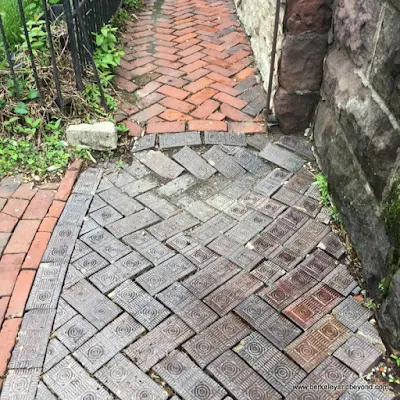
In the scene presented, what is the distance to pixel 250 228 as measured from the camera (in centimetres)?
274

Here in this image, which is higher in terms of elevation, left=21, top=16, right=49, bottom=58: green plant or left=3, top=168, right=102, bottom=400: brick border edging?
left=21, top=16, right=49, bottom=58: green plant

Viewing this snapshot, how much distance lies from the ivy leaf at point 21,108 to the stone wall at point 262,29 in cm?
180

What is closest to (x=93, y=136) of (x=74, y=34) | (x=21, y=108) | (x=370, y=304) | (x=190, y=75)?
(x=21, y=108)

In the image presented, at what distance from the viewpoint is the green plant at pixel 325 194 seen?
2787 mm

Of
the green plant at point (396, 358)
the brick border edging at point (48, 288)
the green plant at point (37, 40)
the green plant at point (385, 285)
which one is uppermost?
the green plant at point (37, 40)

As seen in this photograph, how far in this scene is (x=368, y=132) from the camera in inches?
93.0

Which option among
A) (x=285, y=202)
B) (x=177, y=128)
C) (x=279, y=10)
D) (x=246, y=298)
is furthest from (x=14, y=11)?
(x=246, y=298)

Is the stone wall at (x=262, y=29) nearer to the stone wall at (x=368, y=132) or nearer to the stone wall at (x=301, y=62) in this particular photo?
the stone wall at (x=301, y=62)

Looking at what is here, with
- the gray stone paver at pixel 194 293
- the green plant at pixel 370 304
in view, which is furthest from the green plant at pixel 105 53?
the green plant at pixel 370 304

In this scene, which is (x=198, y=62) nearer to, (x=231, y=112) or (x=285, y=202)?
(x=231, y=112)

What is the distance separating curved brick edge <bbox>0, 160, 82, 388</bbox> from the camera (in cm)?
223

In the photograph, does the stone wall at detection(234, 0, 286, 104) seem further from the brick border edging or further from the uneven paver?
the brick border edging

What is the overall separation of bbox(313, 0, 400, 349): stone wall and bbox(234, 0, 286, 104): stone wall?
61 centimetres

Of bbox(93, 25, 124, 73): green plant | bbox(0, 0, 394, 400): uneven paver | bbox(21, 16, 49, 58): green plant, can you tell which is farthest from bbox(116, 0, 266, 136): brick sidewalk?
bbox(21, 16, 49, 58): green plant
